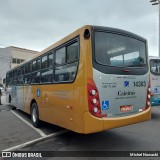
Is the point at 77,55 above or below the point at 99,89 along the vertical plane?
above

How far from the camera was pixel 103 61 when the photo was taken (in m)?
5.16

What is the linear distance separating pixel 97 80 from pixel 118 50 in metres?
1.19

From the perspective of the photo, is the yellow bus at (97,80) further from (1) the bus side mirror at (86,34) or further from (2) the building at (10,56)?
(2) the building at (10,56)

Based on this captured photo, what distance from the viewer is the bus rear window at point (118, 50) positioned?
5184mm

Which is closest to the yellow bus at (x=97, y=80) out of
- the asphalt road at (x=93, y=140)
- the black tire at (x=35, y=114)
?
the asphalt road at (x=93, y=140)

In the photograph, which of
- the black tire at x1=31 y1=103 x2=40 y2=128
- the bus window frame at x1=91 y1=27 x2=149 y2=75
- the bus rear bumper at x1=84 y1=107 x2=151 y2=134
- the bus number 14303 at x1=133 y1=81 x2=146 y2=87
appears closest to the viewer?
the bus rear bumper at x1=84 y1=107 x2=151 y2=134

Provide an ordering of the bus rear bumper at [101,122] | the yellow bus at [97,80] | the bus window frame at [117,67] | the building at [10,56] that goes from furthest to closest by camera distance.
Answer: the building at [10,56] → the bus window frame at [117,67] → the yellow bus at [97,80] → the bus rear bumper at [101,122]

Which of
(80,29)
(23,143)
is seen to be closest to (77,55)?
(80,29)

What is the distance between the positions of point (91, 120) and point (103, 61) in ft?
4.79

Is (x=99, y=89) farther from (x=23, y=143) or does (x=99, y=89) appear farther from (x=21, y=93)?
(x=21, y=93)

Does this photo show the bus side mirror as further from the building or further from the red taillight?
the building

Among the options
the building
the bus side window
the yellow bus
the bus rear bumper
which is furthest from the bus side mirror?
the building

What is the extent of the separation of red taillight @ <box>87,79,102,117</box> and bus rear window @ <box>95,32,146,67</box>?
63cm

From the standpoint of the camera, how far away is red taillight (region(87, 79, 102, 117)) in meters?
4.81
